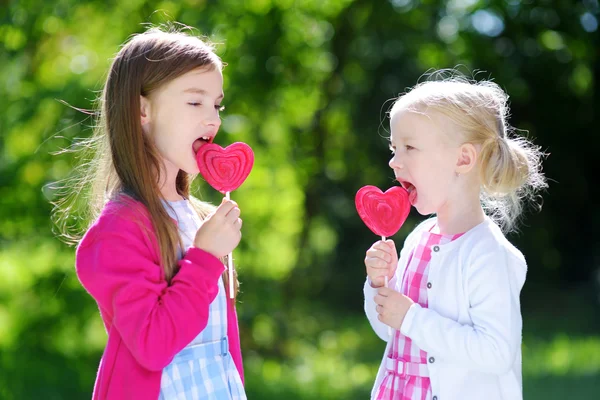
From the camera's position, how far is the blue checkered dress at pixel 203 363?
6.93 feet

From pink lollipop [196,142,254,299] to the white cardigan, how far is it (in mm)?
628

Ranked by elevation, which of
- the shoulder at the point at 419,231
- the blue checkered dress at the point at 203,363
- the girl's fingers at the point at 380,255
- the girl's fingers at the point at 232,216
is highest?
the shoulder at the point at 419,231

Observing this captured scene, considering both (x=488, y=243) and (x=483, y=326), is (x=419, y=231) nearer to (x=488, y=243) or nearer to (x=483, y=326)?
(x=488, y=243)

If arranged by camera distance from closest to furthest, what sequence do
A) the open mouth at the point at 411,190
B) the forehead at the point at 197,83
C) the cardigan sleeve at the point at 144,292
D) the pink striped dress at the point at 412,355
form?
the cardigan sleeve at the point at 144,292
the forehead at the point at 197,83
the pink striped dress at the point at 412,355
the open mouth at the point at 411,190

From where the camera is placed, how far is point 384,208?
2512 mm

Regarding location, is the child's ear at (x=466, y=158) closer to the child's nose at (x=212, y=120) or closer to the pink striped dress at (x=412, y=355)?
the pink striped dress at (x=412, y=355)

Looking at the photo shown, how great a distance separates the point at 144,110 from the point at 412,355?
1.11m

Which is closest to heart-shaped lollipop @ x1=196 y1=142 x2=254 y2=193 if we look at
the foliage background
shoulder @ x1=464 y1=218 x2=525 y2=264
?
shoulder @ x1=464 y1=218 x2=525 y2=264

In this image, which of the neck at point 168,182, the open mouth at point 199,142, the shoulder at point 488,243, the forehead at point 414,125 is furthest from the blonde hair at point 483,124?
the neck at point 168,182

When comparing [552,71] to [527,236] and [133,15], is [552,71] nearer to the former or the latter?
[527,236]

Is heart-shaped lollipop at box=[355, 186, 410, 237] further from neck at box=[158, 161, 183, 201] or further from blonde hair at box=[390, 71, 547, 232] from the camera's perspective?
neck at box=[158, 161, 183, 201]

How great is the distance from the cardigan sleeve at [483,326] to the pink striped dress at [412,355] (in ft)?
0.34

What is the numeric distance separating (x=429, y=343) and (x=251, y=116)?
13.3 ft

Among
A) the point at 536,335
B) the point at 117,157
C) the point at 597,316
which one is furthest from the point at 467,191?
the point at 597,316
